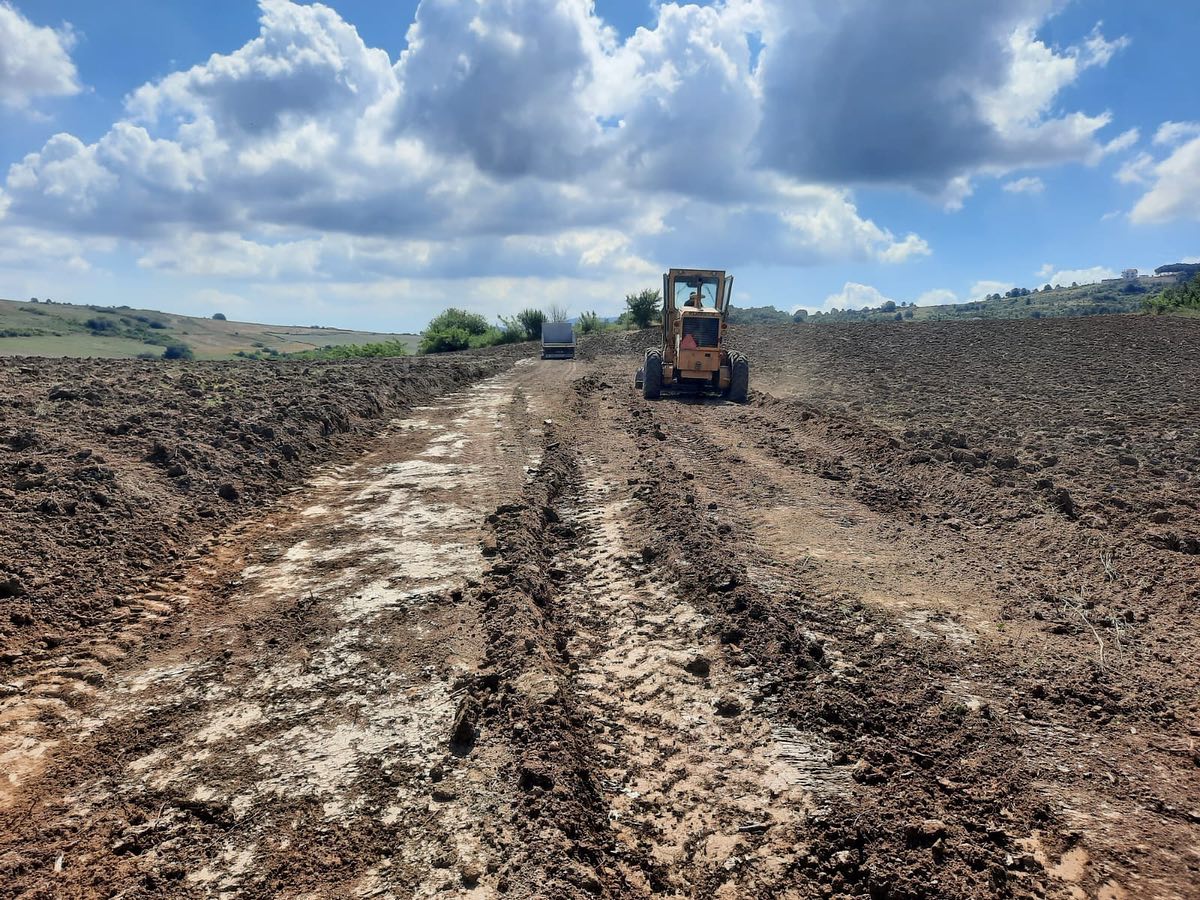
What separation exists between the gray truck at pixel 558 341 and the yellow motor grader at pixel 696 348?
16656 millimetres

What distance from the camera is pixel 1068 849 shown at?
10.3ft

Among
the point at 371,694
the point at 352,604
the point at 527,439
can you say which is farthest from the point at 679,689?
the point at 527,439

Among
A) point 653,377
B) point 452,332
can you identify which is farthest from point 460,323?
point 653,377

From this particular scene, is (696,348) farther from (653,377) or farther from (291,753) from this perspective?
(291,753)

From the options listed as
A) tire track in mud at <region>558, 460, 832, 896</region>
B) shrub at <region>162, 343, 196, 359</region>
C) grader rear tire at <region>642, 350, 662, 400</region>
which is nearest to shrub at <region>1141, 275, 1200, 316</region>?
grader rear tire at <region>642, 350, 662, 400</region>

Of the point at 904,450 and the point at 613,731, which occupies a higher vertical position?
the point at 904,450

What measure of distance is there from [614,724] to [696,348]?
13.0 m

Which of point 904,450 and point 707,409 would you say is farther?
point 707,409

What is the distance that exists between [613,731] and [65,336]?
47202 millimetres

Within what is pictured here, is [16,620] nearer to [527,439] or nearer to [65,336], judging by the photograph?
[527,439]

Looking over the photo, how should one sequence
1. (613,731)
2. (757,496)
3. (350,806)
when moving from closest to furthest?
1. (350,806)
2. (613,731)
3. (757,496)

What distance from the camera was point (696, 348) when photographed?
1645cm

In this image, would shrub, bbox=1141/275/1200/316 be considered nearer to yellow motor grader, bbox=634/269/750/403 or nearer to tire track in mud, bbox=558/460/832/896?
yellow motor grader, bbox=634/269/750/403

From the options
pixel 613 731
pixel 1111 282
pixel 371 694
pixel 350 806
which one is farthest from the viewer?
pixel 1111 282
